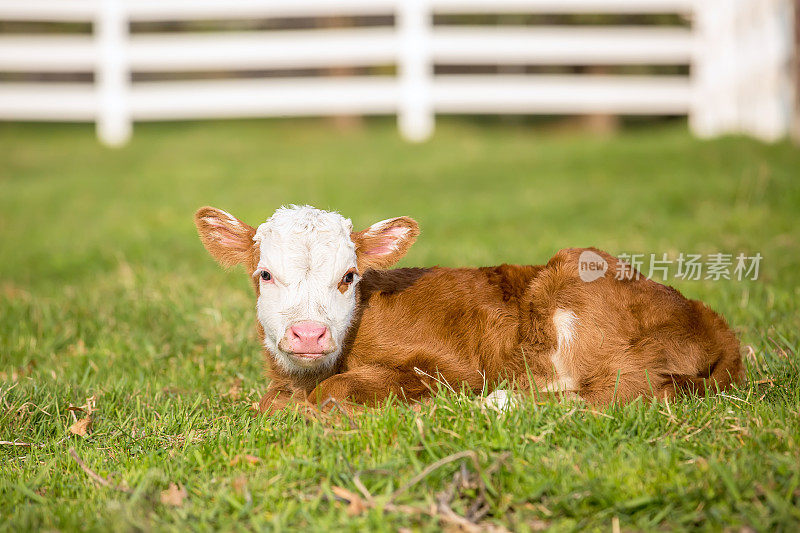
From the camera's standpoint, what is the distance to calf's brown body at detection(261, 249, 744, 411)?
3.58 m

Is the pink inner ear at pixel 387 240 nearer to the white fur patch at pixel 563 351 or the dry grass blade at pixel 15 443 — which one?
the white fur patch at pixel 563 351

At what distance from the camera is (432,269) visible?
4133mm

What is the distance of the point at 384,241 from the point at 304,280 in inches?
19.5

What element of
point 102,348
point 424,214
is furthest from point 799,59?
point 102,348

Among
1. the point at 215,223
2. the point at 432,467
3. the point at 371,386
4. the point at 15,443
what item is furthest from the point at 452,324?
the point at 15,443

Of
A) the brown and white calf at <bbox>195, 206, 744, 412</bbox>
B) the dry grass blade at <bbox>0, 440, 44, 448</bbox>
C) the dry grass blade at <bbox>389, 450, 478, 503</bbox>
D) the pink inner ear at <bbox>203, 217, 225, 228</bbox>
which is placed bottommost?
the dry grass blade at <bbox>0, 440, 44, 448</bbox>

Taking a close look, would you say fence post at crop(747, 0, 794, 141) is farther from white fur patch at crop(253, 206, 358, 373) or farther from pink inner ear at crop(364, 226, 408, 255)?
white fur patch at crop(253, 206, 358, 373)

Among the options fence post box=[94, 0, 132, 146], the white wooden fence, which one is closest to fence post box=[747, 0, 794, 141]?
the white wooden fence

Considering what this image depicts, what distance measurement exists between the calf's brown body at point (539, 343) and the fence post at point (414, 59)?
441 inches

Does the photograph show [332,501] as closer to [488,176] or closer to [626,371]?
[626,371]

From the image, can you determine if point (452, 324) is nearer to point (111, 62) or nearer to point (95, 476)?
point (95, 476)

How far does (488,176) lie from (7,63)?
9.25 meters

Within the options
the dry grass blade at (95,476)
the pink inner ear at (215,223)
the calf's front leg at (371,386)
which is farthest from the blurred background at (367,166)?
the dry grass blade at (95,476)

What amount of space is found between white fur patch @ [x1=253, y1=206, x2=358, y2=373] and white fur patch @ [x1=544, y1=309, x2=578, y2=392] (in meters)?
0.93
